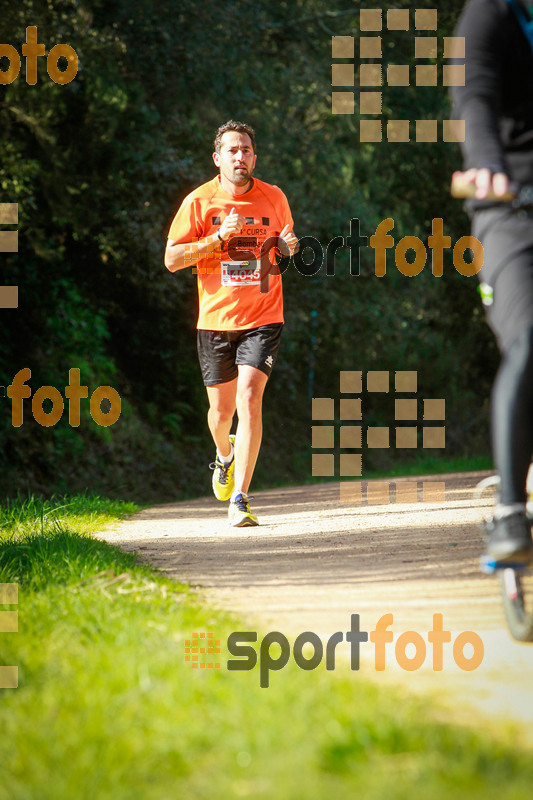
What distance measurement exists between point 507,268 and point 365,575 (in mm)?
1858

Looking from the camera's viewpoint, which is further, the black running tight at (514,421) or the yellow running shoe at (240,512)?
the yellow running shoe at (240,512)

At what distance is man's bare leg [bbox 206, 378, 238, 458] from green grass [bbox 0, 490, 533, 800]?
3.82 m

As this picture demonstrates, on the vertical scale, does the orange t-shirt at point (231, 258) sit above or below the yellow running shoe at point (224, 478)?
above

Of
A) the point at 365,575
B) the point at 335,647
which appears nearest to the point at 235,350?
the point at 365,575

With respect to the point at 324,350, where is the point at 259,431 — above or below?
below

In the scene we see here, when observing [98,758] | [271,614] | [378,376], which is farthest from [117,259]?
[98,758]

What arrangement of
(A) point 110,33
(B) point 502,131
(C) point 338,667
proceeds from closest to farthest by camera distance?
1. (C) point 338,667
2. (B) point 502,131
3. (A) point 110,33

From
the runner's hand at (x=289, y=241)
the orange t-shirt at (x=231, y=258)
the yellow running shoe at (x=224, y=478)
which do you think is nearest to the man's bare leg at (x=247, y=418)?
the orange t-shirt at (x=231, y=258)

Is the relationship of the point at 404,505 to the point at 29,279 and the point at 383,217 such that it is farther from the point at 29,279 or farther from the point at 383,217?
the point at 383,217

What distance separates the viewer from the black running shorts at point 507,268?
3.13 m

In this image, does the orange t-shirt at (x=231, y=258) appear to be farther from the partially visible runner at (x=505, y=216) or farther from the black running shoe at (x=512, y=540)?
the black running shoe at (x=512, y=540)

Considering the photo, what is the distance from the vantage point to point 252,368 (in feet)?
22.4

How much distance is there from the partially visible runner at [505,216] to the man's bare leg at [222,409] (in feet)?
13.1

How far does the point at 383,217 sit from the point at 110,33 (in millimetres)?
8022
